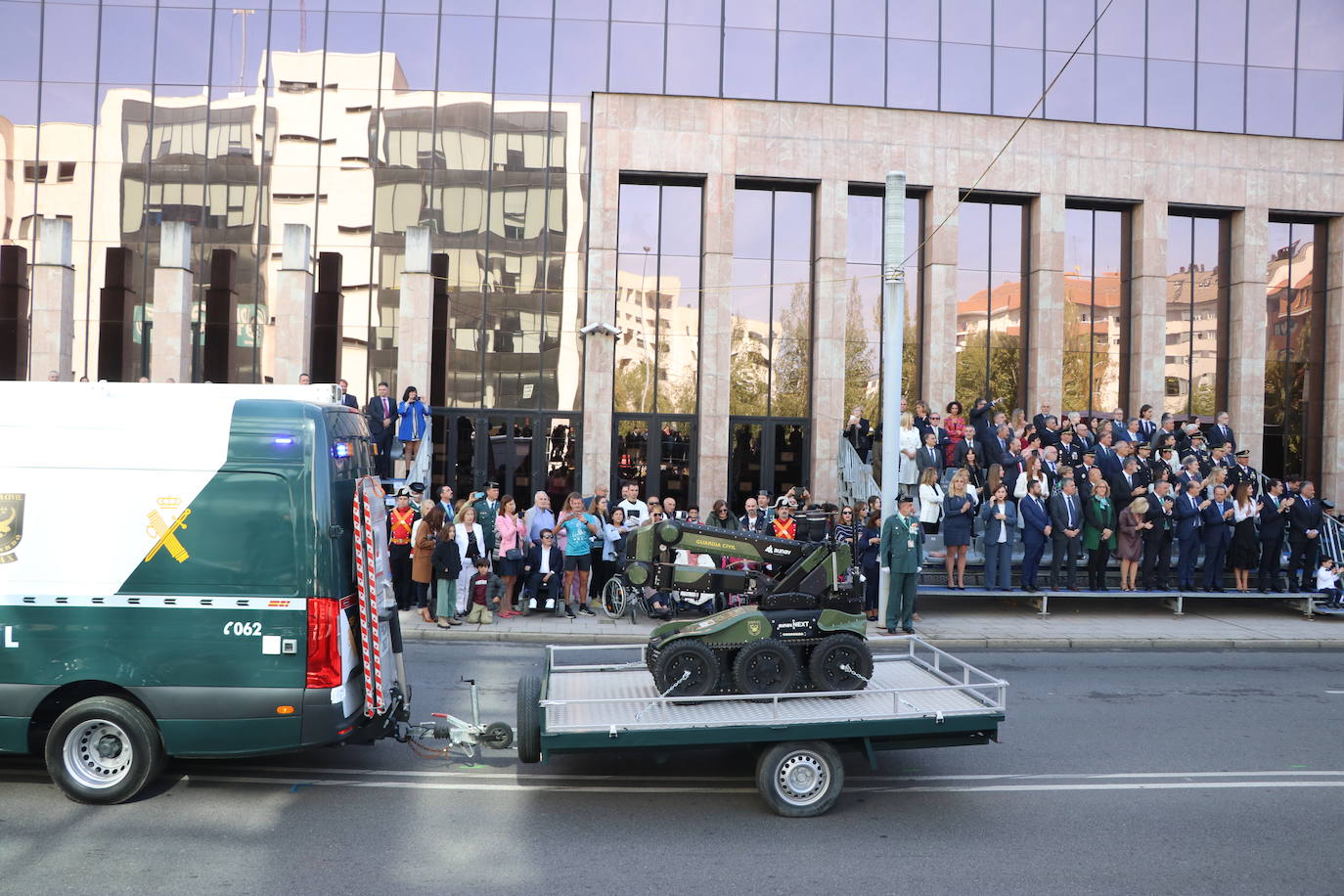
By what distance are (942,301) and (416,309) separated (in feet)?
41.6

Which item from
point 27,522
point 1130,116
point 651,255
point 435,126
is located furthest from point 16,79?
point 1130,116

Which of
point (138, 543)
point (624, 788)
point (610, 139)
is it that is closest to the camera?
point (138, 543)

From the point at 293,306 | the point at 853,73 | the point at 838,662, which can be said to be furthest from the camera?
the point at 853,73

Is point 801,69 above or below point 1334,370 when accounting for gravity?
above

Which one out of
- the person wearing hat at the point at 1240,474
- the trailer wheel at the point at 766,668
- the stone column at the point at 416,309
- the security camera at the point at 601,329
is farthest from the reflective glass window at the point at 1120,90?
the trailer wheel at the point at 766,668

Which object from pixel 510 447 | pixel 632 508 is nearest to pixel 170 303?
pixel 510 447

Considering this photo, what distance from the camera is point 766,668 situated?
7422 millimetres

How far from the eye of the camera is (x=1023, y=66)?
2473cm

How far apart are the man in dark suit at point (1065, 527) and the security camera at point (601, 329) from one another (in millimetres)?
11054

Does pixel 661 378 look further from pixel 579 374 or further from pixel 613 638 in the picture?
pixel 613 638

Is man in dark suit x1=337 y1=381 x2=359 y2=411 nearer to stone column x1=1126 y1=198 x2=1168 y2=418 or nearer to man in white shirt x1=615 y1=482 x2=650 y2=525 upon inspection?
man in white shirt x1=615 y1=482 x2=650 y2=525

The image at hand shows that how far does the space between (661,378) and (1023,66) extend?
12.1 meters

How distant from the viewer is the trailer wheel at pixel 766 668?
739 cm

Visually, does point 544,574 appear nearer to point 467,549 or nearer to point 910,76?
point 467,549
